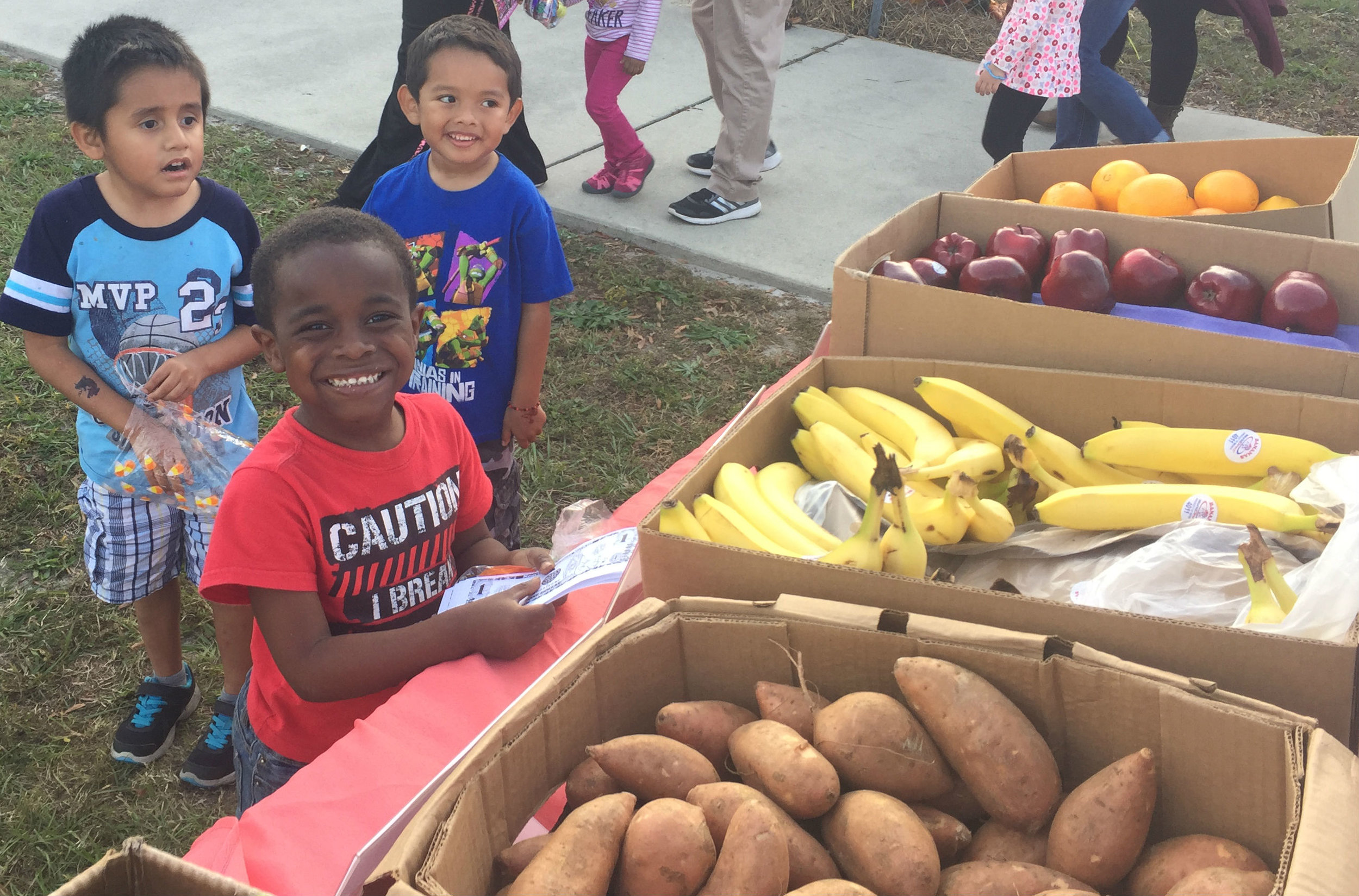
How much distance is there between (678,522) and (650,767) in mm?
520

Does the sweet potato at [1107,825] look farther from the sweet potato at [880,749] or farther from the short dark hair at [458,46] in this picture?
the short dark hair at [458,46]

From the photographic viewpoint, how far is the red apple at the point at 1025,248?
2627mm

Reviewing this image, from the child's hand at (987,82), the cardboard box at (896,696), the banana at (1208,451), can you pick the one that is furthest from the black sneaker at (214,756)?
the child's hand at (987,82)

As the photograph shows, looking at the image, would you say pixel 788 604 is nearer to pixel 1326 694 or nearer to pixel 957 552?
pixel 957 552

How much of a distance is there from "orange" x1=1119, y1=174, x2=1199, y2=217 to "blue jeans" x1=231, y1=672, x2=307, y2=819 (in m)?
2.56

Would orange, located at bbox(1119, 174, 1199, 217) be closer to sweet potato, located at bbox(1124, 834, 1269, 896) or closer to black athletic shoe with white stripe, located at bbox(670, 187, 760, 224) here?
sweet potato, located at bbox(1124, 834, 1269, 896)

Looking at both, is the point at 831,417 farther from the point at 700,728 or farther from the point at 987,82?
the point at 987,82

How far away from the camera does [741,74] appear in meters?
4.96

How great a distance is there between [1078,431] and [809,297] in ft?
9.10

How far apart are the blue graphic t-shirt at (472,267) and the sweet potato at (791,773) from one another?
145 cm

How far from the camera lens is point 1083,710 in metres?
1.40

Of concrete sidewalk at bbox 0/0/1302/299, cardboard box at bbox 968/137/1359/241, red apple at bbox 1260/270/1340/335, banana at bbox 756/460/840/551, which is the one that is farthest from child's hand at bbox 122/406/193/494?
concrete sidewalk at bbox 0/0/1302/299

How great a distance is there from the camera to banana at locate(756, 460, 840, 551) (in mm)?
1941

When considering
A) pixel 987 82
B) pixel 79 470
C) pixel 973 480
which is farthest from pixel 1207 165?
pixel 79 470
